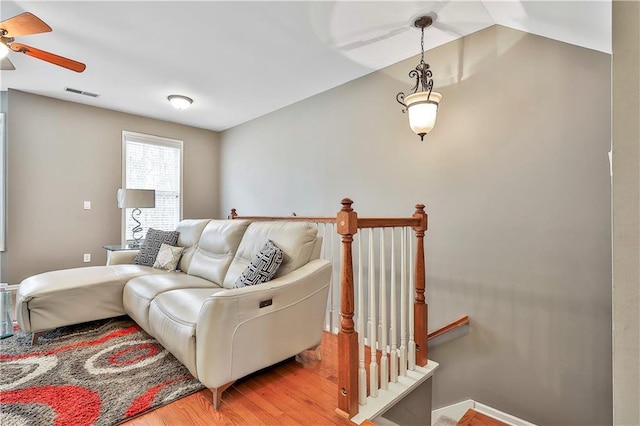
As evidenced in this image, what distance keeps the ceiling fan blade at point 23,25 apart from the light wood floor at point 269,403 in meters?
2.46

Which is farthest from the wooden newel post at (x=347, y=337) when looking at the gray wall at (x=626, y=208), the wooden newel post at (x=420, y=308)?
the gray wall at (x=626, y=208)

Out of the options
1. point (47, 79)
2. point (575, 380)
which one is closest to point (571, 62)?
point (575, 380)

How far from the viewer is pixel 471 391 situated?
8.18ft

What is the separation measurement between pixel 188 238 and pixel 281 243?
59.8 inches

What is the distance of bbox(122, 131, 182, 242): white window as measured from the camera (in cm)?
468

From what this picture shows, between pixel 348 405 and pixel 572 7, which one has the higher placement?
pixel 572 7

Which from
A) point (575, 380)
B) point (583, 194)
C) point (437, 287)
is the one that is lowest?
point (575, 380)

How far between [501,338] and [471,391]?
53 cm

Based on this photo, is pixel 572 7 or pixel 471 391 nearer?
pixel 572 7

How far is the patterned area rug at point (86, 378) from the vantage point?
5.32 ft

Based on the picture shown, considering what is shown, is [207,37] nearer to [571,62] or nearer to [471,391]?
[571,62]

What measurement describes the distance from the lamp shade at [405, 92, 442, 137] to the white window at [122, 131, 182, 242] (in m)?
4.21

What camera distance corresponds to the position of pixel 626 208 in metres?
0.66

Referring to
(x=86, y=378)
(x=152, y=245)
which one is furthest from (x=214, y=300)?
(x=152, y=245)
